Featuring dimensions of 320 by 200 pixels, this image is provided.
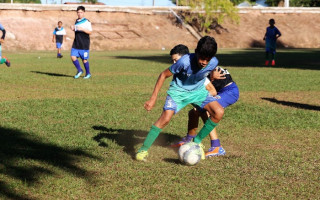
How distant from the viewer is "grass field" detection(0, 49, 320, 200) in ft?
17.5

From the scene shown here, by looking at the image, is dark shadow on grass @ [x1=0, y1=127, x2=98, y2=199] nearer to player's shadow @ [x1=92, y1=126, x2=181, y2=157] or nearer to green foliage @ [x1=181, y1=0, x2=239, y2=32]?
player's shadow @ [x1=92, y1=126, x2=181, y2=157]

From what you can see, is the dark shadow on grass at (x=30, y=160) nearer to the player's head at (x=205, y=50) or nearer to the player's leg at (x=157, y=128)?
the player's leg at (x=157, y=128)

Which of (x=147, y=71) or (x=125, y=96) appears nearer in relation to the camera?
(x=125, y=96)

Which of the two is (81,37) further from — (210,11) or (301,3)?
(301,3)

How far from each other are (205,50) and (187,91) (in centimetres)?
74

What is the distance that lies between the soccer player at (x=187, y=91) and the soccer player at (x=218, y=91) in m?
0.26

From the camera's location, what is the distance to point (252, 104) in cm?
1184

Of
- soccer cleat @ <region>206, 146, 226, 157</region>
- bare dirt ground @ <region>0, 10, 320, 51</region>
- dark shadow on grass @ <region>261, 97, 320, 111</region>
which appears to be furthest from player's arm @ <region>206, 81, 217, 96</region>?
bare dirt ground @ <region>0, 10, 320, 51</region>

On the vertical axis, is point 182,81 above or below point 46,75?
above

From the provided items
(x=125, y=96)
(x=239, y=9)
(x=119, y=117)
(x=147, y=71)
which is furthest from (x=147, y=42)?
(x=119, y=117)

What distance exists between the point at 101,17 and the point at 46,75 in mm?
36370

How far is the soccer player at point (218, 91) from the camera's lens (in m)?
6.82

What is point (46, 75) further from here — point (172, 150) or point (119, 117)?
point (172, 150)

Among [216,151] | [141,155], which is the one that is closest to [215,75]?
[216,151]
